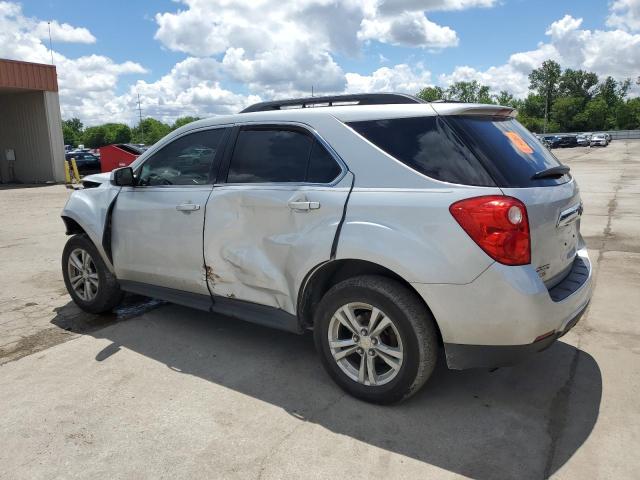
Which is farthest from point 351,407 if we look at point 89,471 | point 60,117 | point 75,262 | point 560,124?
point 560,124

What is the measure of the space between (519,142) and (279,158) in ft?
5.07

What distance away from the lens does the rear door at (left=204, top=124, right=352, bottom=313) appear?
10.5 feet

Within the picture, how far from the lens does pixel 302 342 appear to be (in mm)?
4180

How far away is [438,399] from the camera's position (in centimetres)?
322

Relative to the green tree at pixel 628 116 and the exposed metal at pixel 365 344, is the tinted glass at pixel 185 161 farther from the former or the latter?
the green tree at pixel 628 116

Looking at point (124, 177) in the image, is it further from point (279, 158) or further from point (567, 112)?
point (567, 112)

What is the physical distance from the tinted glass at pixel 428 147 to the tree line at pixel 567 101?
10303cm

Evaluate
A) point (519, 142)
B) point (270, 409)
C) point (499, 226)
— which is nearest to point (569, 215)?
point (519, 142)

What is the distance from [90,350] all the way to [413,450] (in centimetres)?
267

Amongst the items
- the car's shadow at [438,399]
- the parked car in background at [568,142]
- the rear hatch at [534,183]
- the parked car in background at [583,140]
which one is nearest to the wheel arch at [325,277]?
the car's shadow at [438,399]

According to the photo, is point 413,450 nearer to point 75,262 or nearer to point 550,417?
point 550,417

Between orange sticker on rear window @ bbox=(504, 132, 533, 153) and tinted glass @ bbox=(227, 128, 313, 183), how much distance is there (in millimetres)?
1249

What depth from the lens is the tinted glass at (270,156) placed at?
3439 mm

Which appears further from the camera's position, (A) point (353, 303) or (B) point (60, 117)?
(B) point (60, 117)
